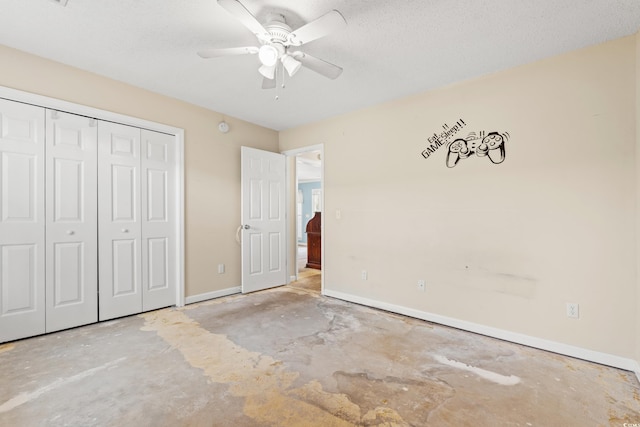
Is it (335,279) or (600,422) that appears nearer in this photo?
(600,422)

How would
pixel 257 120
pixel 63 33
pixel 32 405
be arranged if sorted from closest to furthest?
pixel 32 405
pixel 63 33
pixel 257 120

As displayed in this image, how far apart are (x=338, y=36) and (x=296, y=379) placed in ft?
8.21

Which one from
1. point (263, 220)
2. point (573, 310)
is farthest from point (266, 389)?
point (263, 220)

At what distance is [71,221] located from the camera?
279 centimetres

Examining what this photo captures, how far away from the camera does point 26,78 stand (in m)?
2.52

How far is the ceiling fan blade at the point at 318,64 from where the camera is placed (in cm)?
212

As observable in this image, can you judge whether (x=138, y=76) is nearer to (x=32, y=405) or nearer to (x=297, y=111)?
(x=297, y=111)

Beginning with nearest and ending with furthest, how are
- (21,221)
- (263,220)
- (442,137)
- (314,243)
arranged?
(21,221) → (442,137) → (263,220) → (314,243)

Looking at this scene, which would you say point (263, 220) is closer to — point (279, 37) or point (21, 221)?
point (21, 221)

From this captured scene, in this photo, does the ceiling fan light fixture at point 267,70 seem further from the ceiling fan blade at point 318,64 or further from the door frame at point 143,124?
the door frame at point 143,124

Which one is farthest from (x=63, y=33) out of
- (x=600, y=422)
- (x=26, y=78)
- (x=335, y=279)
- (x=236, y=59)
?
(x=600, y=422)

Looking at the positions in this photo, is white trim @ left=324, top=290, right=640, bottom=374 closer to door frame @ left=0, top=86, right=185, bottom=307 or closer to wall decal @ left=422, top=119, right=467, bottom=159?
wall decal @ left=422, top=119, right=467, bottom=159

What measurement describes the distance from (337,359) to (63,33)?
325 centimetres

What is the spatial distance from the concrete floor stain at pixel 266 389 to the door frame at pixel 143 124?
0.92 metres
